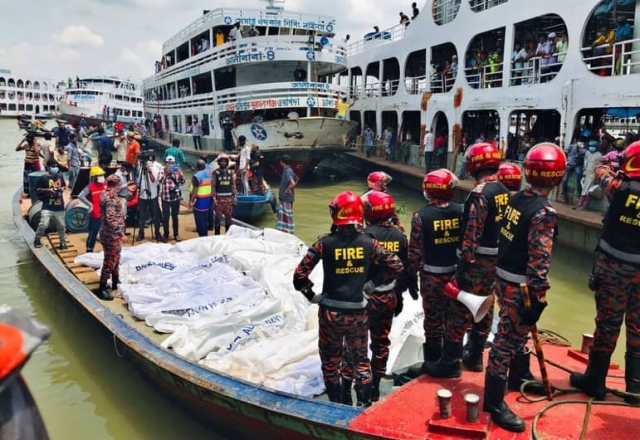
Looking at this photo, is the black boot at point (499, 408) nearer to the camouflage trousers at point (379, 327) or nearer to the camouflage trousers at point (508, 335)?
the camouflage trousers at point (508, 335)

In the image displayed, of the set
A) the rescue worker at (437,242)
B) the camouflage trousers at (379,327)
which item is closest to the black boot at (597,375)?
the rescue worker at (437,242)

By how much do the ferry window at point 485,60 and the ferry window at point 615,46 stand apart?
8.32 ft

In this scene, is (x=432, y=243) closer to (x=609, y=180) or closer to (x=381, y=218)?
(x=381, y=218)

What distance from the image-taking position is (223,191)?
916 centimetres

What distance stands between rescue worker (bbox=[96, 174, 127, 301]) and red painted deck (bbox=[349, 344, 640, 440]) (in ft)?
12.9

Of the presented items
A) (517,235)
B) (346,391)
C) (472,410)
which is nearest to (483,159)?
(517,235)

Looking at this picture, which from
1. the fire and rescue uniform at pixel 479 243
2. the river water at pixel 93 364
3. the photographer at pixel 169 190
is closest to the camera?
the fire and rescue uniform at pixel 479 243

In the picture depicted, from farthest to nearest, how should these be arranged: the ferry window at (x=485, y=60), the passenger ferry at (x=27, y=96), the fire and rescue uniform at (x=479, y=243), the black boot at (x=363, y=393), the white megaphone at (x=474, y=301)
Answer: the passenger ferry at (x=27, y=96), the ferry window at (x=485, y=60), the black boot at (x=363, y=393), the fire and rescue uniform at (x=479, y=243), the white megaphone at (x=474, y=301)

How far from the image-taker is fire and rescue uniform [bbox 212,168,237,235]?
29.5 feet

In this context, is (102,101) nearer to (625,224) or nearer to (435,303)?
(435,303)

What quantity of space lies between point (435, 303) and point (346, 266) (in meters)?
0.82

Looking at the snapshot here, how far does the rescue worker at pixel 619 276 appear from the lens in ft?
10.5

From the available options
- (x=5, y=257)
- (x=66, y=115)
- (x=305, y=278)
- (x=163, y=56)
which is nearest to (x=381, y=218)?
(x=305, y=278)

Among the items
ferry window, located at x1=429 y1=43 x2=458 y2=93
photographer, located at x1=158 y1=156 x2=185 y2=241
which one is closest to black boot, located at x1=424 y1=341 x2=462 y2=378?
photographer, located at x1=158 y1=156 x2=185 y2=241
